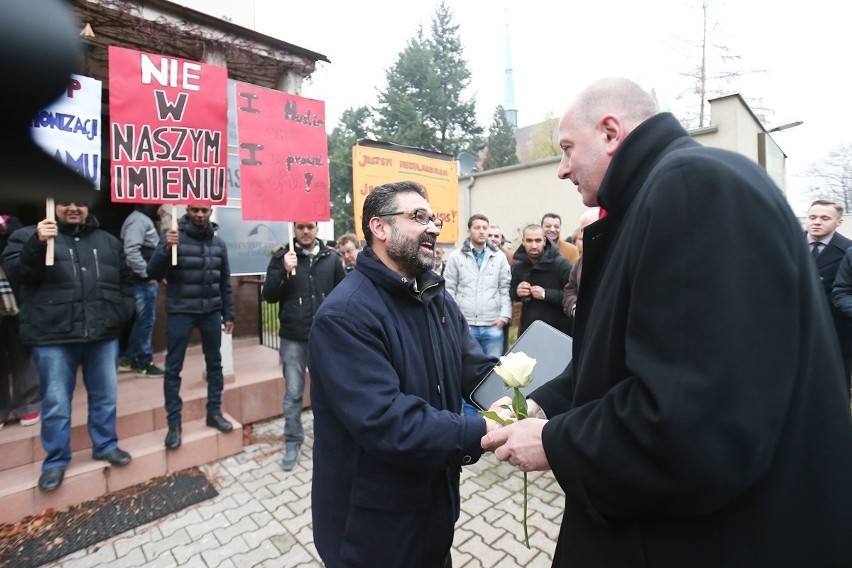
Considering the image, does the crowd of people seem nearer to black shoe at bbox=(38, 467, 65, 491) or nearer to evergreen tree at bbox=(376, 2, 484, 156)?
black shoe at bbox=(38, 467, 65, 491)

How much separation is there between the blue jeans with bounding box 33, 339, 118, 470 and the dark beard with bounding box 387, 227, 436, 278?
3.15 metres

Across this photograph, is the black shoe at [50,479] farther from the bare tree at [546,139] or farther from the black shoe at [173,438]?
the bare tree at [546,139]

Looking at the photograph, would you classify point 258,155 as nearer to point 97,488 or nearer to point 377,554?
point 97,488

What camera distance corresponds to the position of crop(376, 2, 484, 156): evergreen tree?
104ft

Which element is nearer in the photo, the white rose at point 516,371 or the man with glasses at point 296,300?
the white rose at point 516,371

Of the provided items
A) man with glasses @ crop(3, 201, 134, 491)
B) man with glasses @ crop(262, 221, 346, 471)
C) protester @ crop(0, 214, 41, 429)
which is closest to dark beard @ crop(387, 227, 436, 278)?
man with glasses @ crop(262, 221, 346, 471)

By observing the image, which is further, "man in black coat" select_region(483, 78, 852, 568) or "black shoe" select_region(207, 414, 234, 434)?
"black shoe" select_region(207, 414, 234, 434)

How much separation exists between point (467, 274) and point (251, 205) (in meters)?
2.54

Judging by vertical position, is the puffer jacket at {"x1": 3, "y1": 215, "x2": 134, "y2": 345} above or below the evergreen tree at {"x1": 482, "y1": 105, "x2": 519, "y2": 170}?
below

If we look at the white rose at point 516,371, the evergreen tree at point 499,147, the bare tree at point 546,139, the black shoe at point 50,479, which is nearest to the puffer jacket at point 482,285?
the white rose at point 516,371

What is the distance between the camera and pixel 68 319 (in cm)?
368

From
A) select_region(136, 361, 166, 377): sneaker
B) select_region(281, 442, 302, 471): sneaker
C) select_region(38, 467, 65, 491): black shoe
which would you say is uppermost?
select_region(136, 361, 166, 377): sneaker

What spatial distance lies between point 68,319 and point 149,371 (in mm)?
2522

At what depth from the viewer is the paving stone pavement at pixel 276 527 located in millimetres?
3148
